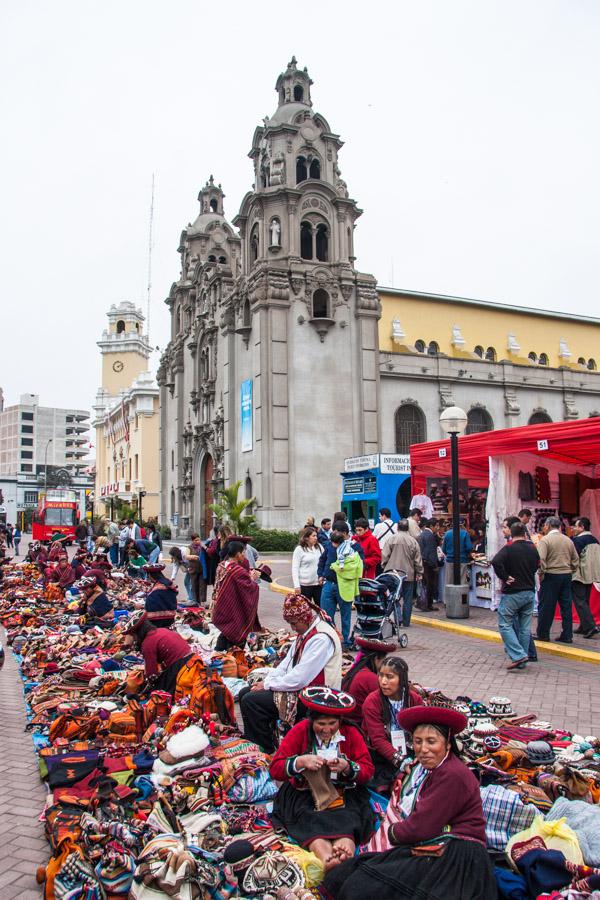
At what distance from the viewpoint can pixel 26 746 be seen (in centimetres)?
720

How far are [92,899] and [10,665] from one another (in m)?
7.74

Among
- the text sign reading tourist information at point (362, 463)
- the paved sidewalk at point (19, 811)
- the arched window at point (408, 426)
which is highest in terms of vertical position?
the arched window at point (408, 426)

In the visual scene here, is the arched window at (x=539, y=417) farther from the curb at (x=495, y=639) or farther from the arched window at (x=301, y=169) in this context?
the curb at (x=495, y=639)

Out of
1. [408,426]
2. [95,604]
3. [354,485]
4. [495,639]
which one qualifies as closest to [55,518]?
[408,426]

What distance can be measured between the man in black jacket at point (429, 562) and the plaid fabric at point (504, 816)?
33.5ft

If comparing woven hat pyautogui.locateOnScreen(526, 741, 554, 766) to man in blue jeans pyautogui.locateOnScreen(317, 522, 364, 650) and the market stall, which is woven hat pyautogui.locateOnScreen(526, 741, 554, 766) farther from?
the market stall

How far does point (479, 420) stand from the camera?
43.1 metres

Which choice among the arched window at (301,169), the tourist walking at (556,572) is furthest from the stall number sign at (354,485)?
the arched window at (301,169)

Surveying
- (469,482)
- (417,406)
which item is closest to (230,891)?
(469,482)

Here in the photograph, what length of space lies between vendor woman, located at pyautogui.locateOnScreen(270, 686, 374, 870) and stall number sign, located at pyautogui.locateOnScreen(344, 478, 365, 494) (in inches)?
860

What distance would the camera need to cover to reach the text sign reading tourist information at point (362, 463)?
25781 millimetres

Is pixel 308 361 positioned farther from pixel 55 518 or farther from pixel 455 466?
pixel 455 466

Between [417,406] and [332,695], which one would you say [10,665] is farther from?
[417,406]

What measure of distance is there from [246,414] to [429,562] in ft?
75.7
